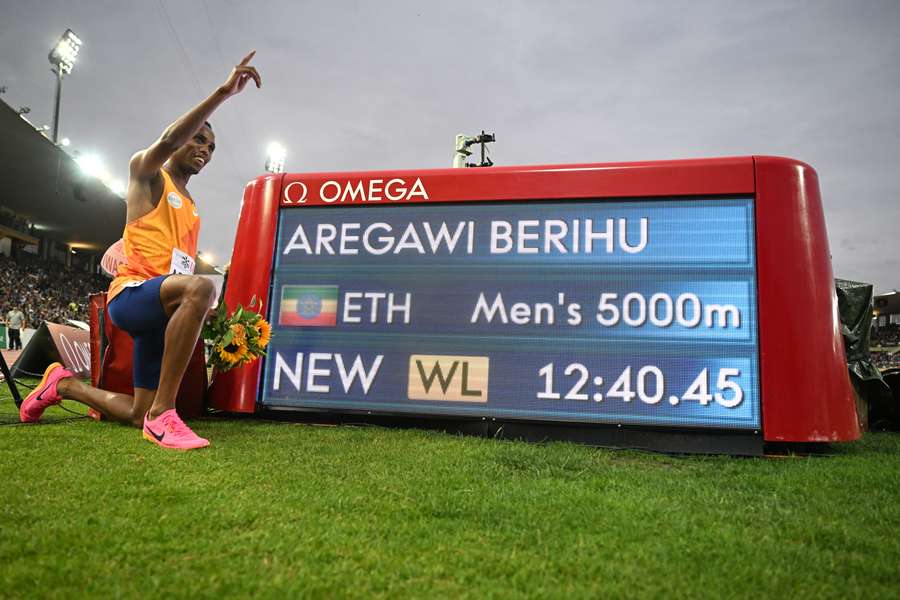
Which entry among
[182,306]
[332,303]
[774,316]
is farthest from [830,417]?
[182,306]

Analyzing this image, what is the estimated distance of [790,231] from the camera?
3.05 m

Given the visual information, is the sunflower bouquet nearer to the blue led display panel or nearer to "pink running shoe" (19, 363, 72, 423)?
the blue led display panel

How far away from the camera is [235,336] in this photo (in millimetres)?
3336

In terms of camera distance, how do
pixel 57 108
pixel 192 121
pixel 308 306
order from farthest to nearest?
pixel 57 108 → pixel 308 306 → pixel 192 121

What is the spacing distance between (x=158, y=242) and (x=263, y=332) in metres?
0.71

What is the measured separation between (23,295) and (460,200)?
26333mm

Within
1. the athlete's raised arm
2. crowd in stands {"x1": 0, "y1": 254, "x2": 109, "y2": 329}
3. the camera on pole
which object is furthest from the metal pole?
the athlete's raised arm

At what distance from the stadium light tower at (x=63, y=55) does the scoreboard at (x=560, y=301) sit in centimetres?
2166

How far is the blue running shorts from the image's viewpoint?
3.09 metres

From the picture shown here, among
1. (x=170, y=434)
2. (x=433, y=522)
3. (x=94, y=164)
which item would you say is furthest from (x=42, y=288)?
(x=433, y=522)

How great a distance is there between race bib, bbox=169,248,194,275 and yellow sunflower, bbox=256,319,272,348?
1.54 ft

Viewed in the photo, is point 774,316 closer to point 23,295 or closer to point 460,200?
point 460,200

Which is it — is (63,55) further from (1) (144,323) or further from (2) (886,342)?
(2) (886,342)

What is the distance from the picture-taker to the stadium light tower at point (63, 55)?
2118 centimetres
